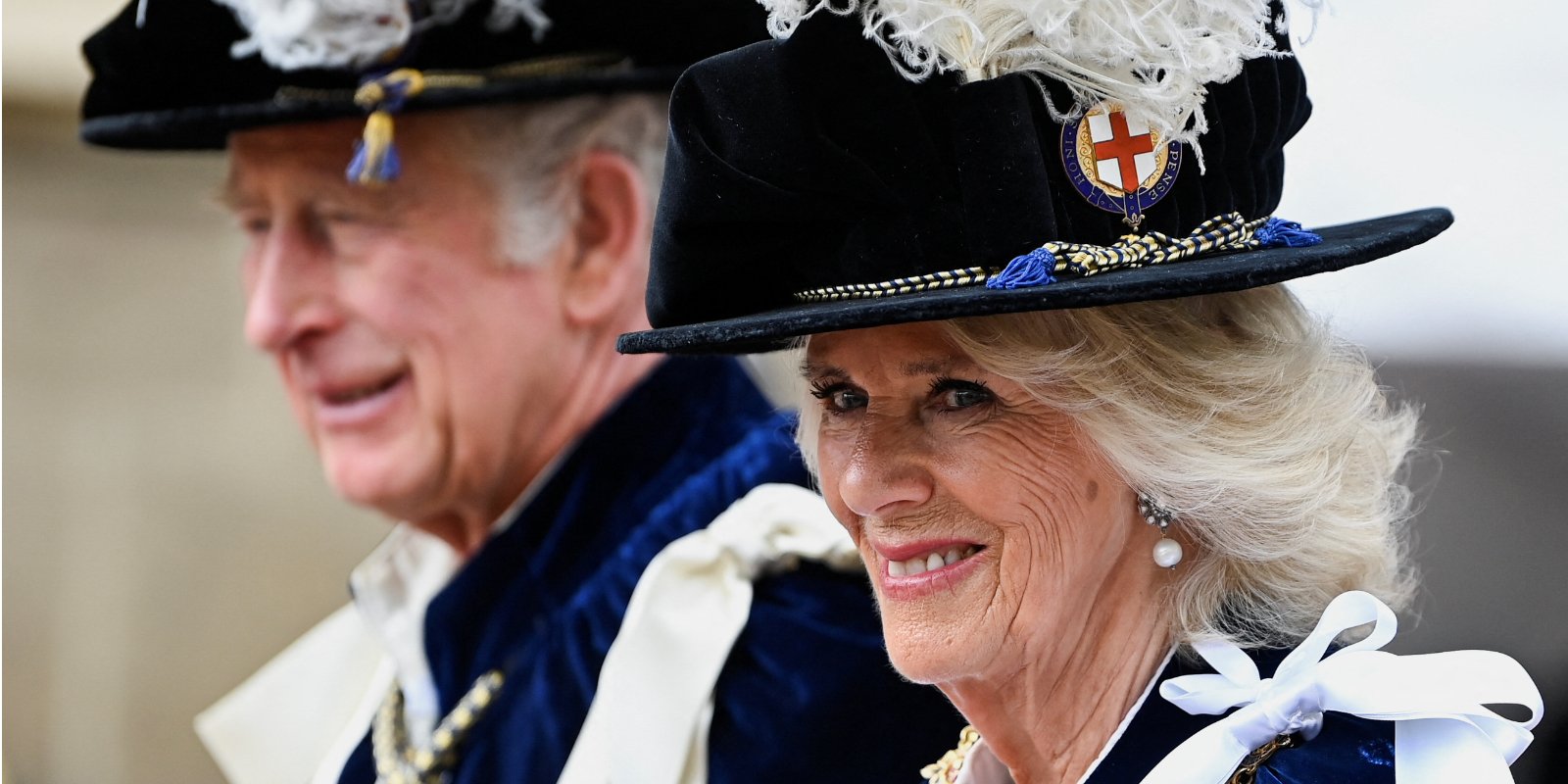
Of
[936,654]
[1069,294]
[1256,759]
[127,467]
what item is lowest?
[127,467]

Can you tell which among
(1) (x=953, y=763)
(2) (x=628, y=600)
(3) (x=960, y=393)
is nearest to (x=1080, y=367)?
(3) (x=960, y=393)

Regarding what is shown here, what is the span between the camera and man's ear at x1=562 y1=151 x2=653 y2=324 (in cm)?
279

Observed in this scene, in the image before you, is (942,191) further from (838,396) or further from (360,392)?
(360,392)

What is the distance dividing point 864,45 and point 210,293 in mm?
5114

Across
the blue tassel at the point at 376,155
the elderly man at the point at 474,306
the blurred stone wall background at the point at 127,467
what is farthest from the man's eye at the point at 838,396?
the blurred stone wall background at the point at 127,467

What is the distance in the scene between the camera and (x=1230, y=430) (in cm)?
156

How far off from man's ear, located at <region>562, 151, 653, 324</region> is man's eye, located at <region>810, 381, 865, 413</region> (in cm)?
112

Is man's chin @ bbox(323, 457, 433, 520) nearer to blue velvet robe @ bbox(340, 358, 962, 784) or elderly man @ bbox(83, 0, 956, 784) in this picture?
elderly man @ bbox(83, 0, 956, 784)

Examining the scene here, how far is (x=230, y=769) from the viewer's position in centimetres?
303

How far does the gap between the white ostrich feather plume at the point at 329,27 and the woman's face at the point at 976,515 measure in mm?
1304

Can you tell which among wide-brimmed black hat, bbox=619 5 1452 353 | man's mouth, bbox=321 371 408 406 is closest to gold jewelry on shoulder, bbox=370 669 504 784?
man's mouth, bbox=321 371 408 406

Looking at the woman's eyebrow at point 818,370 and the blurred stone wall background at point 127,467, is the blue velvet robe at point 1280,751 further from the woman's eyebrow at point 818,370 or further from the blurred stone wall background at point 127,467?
the blurred stone wall background at point 127,467

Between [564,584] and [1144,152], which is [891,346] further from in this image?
[564,584]

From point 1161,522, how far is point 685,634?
900mm
